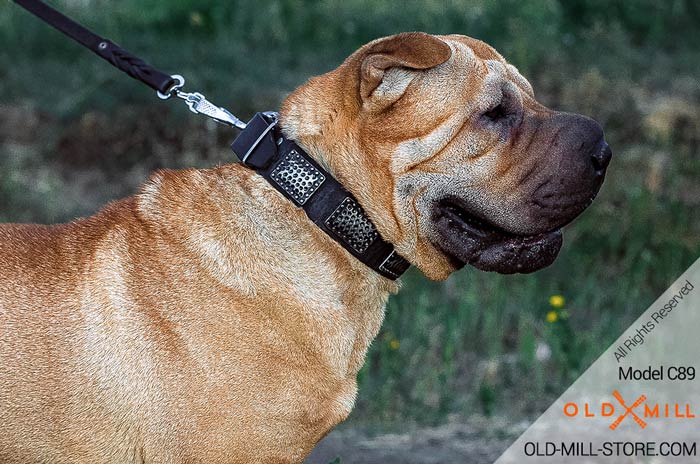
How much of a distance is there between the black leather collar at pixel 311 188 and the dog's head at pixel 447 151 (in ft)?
0.15

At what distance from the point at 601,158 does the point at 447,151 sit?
0.51 m

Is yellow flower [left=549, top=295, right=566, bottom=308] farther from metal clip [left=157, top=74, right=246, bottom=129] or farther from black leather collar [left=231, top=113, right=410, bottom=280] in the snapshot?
metal clip [left=157, top=74, right=246, bottom=129]

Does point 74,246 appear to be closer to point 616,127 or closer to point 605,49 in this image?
point 616,127

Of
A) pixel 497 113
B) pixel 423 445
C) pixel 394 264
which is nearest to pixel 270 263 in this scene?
pixel 394 264

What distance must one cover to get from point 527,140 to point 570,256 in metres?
3.66

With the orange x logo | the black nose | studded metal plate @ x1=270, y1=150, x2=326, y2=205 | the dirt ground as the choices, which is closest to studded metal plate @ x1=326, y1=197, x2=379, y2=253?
studded metal plate @ x1=270, y1=150, x2=326, y2=205

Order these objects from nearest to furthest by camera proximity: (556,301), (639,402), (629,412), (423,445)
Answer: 1. (423,445)
2. (629,412)
3. (639,402)
4. (556,301)

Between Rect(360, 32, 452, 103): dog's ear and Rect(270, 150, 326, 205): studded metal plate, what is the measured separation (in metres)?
0.29

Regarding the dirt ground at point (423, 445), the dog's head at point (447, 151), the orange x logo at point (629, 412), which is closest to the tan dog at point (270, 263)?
the dog's head at point (447, 151)

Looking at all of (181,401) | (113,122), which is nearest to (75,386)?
(181,401)

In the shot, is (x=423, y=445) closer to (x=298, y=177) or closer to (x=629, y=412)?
(x=629, y=412)

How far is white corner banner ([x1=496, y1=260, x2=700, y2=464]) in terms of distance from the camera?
195 inches

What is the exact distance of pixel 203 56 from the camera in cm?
810

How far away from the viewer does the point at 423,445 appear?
199 inches
